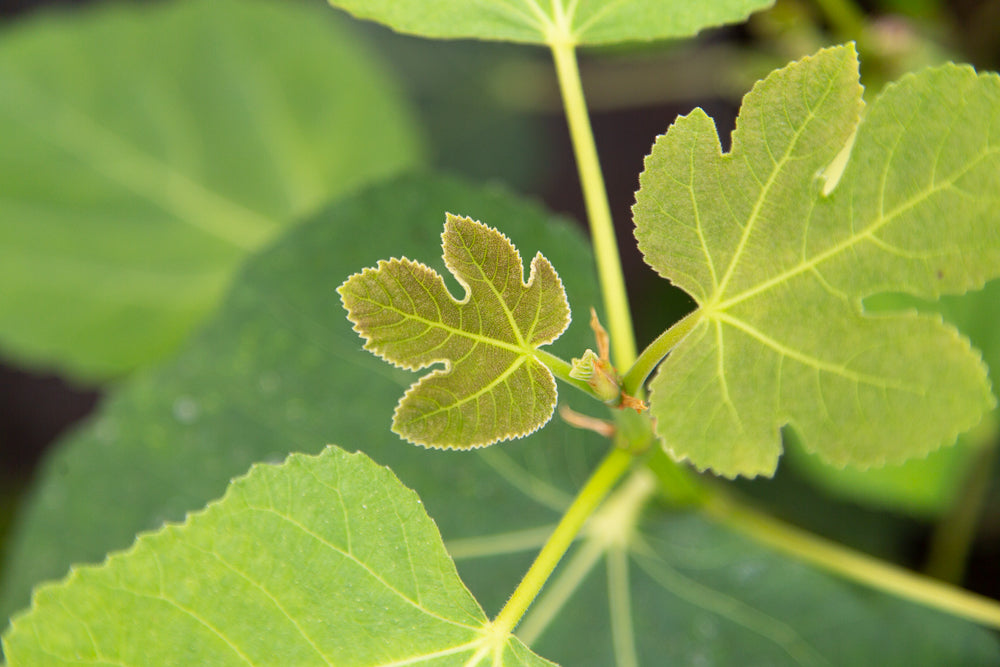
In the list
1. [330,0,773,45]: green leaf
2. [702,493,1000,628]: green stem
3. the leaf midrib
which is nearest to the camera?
[330,0,773,45]: green leaf

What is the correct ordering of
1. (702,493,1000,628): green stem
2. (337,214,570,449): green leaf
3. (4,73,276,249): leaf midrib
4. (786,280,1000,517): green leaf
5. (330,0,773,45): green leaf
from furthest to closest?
(4,73,276,249): leaf midrib → (786,280,1000,517): green leaf → (702,493,1000,628): green stem → (330,0,773,45): green leaf → (337,214,570,449): green leaf

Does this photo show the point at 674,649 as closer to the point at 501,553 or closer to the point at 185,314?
the point at 501,553

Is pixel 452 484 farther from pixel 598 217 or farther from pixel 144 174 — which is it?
pixel 144 174

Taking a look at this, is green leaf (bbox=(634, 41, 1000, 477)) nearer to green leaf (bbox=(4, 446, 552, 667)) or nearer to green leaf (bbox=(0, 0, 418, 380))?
green leaf (bbox=(4, 446, 552, 667))

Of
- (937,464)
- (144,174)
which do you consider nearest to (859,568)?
(937,464)

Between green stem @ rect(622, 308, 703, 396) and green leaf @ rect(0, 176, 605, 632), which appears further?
green leaf @ rect(0, 176, 605, 632)

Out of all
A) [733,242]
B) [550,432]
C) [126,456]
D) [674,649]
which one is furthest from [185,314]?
[733,242]

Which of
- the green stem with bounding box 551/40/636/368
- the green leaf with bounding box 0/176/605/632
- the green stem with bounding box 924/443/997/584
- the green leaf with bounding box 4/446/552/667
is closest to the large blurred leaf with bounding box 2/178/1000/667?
the green leaf with bounding box 0/176/605/632
